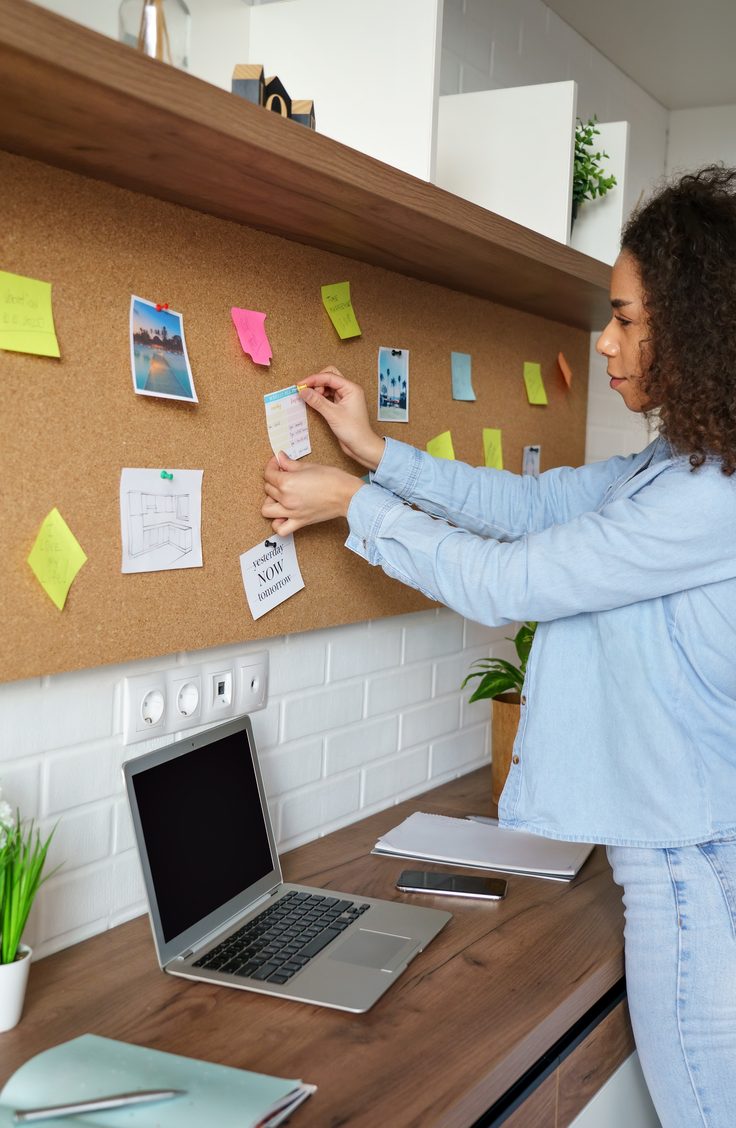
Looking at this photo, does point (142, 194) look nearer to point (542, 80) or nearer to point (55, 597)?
point (55, 597)

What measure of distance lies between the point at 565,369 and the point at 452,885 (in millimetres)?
1284

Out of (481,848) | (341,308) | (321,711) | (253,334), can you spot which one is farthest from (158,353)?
(481,848)

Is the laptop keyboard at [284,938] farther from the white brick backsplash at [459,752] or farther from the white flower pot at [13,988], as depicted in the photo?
the white brick backsplash at [459,752]

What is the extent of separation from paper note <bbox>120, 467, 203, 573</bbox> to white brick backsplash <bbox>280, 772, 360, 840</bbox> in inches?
19.3

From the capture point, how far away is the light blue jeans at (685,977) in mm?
1327

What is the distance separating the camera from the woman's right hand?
1644 mm

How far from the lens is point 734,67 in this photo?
288 centimetres

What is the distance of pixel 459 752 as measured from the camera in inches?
86.7

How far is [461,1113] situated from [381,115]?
1.24 m

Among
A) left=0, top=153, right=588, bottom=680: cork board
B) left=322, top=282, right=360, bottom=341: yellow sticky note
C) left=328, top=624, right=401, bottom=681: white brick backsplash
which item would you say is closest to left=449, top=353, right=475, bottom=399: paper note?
left=0, top=153, right=588, bottom=680: cork board

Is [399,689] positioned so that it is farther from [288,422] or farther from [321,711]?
[288,422]

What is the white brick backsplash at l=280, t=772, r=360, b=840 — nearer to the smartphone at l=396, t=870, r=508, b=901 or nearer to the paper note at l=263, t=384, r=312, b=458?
the smartphone at l=396, t=870, r=508, b=901

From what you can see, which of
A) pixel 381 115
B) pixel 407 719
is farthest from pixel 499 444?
pixel 381 115

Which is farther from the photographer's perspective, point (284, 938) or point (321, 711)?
point (321, 711)
